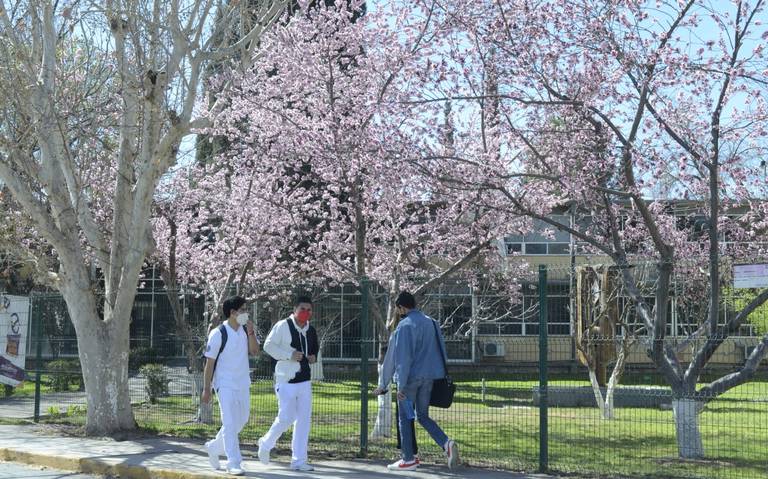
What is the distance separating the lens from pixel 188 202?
19.6 meters

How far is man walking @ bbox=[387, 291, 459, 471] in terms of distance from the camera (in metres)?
9.84

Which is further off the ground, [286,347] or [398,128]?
[398,128]

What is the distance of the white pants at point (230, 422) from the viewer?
9.66 m

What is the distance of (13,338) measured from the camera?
16281 millimetres

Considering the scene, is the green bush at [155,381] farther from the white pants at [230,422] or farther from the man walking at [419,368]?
the man walking at [419,368]

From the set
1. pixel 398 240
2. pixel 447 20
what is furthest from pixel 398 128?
pixel 398 240

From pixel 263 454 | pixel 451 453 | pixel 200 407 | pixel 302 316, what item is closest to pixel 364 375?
pixel 302 316

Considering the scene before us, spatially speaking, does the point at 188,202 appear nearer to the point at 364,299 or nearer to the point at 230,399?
the point at 364,299

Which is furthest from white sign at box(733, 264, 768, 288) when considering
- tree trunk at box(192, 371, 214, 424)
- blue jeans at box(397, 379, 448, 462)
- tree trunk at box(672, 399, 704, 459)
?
tree trunk at box(192, 371, 214, 424)

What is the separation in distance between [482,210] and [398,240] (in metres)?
1.53

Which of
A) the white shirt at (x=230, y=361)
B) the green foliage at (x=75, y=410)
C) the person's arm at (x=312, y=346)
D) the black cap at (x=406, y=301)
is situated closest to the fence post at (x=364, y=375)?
the person's arm at (x=312, y=346)

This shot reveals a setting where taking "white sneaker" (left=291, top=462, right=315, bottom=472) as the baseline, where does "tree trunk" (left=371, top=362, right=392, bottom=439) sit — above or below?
above

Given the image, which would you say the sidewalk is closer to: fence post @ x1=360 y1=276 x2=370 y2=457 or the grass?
fence post @ x1=360 y1=276 x2=370 y2=457

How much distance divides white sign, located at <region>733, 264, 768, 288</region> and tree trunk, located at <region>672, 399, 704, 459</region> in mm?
1527
